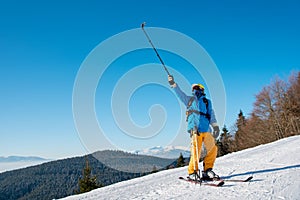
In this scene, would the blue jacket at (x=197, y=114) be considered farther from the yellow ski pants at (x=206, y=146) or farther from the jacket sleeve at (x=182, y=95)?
the yellow ski pants at (x=206, y=146)

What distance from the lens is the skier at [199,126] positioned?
6.16m

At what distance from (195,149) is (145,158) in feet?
27.6

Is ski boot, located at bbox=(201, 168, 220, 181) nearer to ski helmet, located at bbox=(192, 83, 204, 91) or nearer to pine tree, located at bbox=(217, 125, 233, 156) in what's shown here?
ski helmet, located at bbox=(192, 83, 204, 91)

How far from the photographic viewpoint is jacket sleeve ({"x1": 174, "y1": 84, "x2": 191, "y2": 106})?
6328 millimetres

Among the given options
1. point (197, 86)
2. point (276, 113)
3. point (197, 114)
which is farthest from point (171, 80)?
point (276, 113)

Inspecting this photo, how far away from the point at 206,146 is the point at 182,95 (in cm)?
130

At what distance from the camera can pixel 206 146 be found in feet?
20.7

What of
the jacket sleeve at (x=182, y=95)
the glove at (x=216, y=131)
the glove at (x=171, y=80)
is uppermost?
the glove at (x=171, y=80)

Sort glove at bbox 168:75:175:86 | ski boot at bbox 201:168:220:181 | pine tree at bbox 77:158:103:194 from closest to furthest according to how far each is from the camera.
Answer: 1. ski boot at bbox 201:168:220:181
2. glove at bbox 168:75:175:86
3. pine tree at bbox 77:158:103:194

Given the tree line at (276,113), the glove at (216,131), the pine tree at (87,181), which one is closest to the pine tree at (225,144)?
the tree line at (276,113)

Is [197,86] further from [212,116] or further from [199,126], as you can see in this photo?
[199,126]

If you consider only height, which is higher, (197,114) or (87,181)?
(197,114)

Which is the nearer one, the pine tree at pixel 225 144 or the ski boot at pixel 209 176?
the ski boot at pixel 209 176

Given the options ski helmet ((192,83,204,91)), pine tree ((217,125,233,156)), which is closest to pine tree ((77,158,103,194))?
ski helmet ((192,83,204,91))
